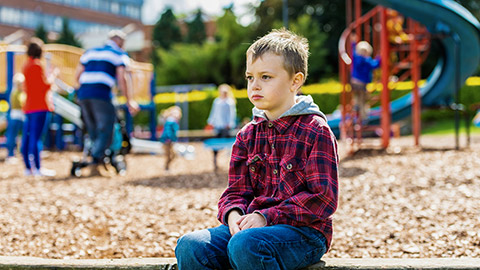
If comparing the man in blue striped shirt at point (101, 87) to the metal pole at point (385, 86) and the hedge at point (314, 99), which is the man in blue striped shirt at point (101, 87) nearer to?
the metal pole at point (385, 86)

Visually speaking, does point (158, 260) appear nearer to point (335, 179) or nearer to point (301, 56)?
point (335, 179)

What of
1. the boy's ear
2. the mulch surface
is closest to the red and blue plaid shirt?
the boy's ear

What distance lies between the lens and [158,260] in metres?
2.61

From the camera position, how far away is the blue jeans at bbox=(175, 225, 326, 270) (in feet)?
6.83

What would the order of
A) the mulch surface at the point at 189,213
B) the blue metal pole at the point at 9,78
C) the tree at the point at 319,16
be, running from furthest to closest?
1. the tree at the point at 319,16
2. the blue metal pole at the point at 9,78
3. the mulch surface at the point at 189,213

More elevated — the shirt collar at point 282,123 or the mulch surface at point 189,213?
the shirt collar at point 282,123

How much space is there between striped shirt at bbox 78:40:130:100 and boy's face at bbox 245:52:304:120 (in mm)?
5107

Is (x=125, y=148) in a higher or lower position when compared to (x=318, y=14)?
lower

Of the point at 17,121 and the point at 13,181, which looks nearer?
the point at 13,181

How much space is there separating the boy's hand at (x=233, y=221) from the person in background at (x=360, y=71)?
305 inches

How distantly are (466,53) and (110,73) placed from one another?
Answer: 23.0 ft

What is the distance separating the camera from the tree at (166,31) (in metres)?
48.1

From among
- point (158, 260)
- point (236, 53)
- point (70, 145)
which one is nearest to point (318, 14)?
point (236, 53)

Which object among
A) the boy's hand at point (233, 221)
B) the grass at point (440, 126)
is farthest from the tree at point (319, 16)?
the boy's hand at point (233, 221)
